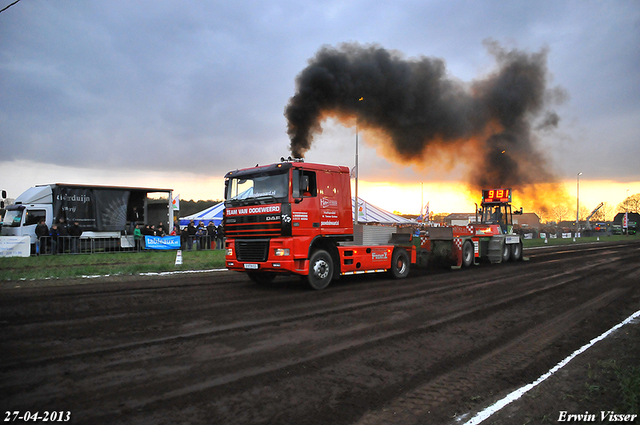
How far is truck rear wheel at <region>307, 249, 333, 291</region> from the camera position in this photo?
33.1 ft

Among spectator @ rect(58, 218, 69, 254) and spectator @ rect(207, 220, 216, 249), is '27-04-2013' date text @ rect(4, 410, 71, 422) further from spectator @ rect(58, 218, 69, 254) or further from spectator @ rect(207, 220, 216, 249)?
spectator @ rect(207, 220, 216, 249)

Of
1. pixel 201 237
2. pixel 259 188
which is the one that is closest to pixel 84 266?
pixel 259 188

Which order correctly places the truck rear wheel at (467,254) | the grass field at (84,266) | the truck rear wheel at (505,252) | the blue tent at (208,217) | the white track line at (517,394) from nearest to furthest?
the white track line at (517,394) < the grass field at (84,266) < the truck rear wheel at (467,254) < the truck rear wheel at (505,252) < the blue tent at (208,217)

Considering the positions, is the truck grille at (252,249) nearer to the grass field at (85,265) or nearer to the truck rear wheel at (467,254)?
the grass field at (85,265)

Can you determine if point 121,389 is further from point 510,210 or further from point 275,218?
point 510,210

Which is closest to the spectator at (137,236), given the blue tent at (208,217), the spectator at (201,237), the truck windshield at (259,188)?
the spectator at (201,237)

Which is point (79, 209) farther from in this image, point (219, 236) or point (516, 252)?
point (516, 252)

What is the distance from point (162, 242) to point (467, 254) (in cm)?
1490

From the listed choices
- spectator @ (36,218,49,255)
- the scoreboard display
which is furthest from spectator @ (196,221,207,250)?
the scoreboard display

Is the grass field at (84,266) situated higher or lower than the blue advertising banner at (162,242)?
lower

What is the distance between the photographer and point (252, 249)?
10031mm

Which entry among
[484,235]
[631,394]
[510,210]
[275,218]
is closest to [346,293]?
[275,218]

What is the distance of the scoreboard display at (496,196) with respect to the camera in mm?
20812

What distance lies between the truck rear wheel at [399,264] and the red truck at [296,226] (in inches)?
28.5
